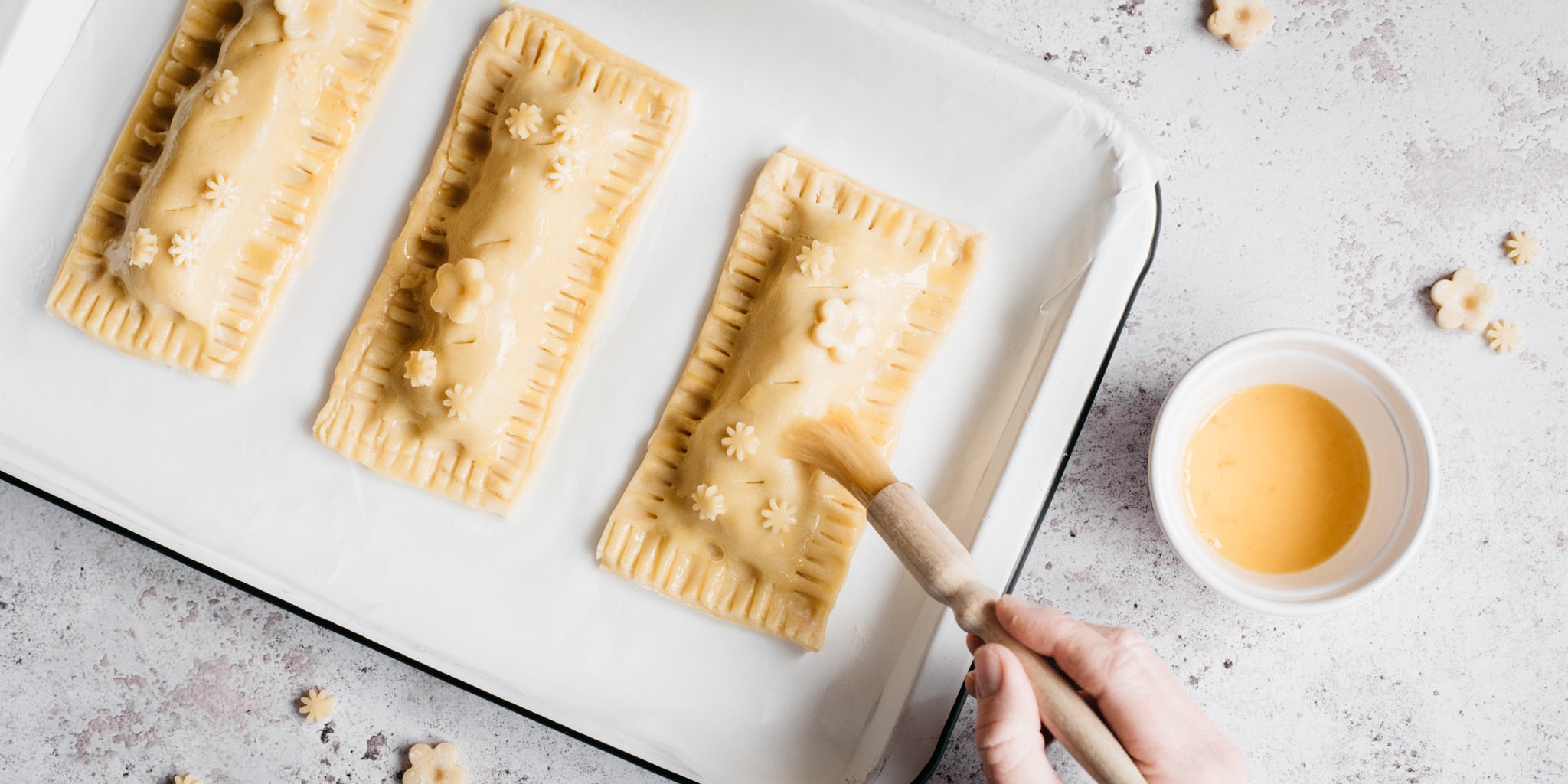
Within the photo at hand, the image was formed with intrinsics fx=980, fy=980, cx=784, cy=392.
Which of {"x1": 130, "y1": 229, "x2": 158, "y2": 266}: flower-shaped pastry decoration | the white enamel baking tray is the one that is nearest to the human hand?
the white enamel baking tray

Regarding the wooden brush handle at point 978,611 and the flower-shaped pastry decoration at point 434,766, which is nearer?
the wooden brush handle at point 978,611

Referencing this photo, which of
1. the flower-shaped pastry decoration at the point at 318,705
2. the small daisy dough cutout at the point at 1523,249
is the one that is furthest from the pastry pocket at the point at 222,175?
the small daisy dough cutout at the point at 1523,249

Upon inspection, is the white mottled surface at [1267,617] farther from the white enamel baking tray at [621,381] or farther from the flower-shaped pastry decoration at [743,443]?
the flower-shaped pastry decoration at [743,443]

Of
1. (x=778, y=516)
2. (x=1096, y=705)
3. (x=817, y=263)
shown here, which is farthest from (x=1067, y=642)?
(x=817, y=263)

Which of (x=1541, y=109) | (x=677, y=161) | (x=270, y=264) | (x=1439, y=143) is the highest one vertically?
(x=1541, y=109)

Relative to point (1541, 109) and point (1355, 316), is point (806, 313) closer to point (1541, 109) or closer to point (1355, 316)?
point (1355, 316)

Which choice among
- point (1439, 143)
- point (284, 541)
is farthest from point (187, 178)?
point (1439, 143)

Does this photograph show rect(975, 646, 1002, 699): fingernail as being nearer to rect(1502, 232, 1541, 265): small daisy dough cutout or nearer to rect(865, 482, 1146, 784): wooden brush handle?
rect(865, 482, 1146, 784): wooden brush handle
